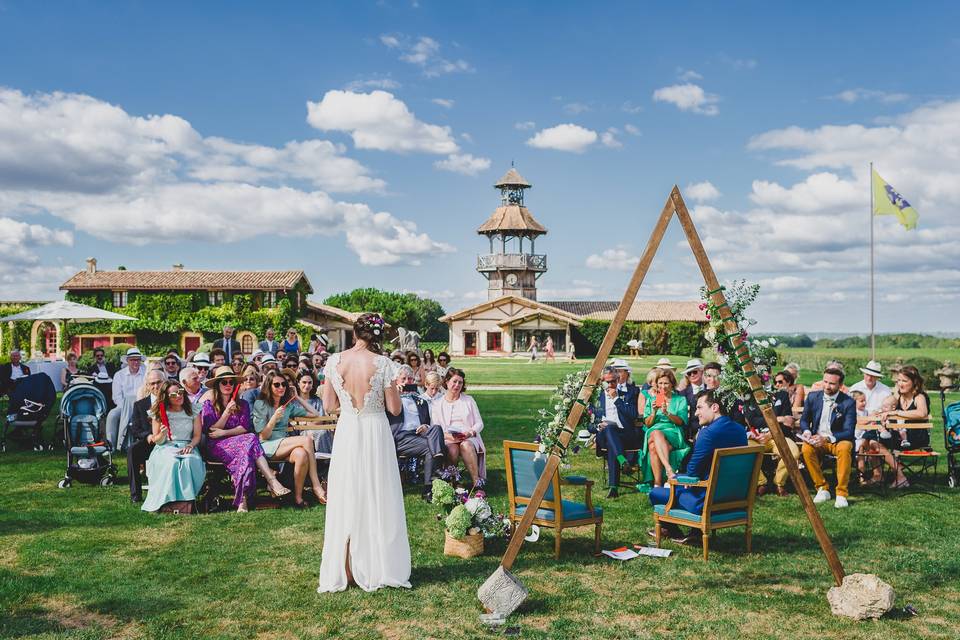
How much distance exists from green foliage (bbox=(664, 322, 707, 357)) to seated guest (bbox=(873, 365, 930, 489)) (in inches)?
1801

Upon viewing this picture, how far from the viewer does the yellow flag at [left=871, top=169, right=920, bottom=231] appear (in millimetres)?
18375

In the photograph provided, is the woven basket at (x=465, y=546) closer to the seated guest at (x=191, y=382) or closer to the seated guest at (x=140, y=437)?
the seated guest at (x=191, y=382)

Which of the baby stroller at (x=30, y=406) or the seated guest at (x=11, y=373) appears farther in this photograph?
the seated guest at (x=11, y=373)

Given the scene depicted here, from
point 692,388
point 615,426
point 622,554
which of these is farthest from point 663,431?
point 622,554

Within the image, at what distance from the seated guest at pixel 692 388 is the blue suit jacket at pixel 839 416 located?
55.0 inches

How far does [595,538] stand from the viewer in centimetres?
684

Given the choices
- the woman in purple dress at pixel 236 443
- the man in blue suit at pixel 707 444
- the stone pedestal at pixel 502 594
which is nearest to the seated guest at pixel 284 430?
the woman in purple dress at pixel 236 443

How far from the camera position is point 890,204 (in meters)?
18.6

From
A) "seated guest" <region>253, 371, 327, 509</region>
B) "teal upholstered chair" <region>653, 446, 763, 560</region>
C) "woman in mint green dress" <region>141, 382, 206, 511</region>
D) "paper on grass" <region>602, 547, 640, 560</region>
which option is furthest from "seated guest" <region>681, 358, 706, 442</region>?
"woman in mint green dress" <region>141, 382, 206, 511</region>

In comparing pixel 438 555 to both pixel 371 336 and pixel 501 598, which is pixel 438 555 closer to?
pixel 501 598

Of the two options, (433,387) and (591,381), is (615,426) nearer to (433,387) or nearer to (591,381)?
(433,387)

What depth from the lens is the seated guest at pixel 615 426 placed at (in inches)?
369

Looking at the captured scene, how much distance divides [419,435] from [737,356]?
178 inches

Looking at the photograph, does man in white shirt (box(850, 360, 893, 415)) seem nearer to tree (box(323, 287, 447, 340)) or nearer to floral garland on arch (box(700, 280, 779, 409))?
floral garland on arch (box(700, 280, 779, 409))
